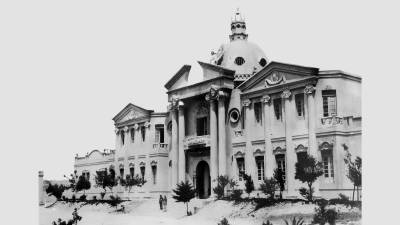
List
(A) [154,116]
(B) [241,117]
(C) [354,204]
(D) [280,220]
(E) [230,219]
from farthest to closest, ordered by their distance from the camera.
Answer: (A) [154,116], (B) [241,117], (E) [230,219], (D) [280,220], (C) [354,204]

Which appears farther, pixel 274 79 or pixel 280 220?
pixel 274 79

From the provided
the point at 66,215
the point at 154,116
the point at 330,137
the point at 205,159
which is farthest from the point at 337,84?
the point at 66,215

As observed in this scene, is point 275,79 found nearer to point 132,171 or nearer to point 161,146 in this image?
point 161,146

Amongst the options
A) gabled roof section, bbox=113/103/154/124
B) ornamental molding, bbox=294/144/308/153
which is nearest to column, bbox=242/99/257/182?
ornamental molding, bbox=294/144/308/153

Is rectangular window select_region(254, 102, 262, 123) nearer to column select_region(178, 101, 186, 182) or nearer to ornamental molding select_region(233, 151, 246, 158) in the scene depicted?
ornamental molding select_region(233, 151, 246, 158)

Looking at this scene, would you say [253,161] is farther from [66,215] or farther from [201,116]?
[66,215]

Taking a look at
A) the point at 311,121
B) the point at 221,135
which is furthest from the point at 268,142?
the point at 221,135

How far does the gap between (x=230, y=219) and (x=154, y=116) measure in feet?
40.8

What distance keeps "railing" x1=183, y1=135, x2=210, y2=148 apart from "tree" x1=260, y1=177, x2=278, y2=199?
228 inches

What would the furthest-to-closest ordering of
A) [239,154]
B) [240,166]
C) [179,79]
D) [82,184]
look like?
[82,184], [179,79], [240,166], [239,154]

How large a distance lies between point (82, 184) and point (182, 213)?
1005cm

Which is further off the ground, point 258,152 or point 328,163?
point 258,152

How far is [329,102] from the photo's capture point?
21.7 meters

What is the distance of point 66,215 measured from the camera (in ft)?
98.9
